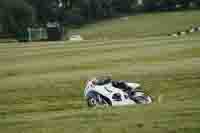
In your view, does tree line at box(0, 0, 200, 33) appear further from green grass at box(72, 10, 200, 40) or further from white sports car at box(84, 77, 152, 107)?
white sports car at box(84, 77, 152, 107)

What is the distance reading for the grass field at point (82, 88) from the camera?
9875 millimetres

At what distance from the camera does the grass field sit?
32.4 ft

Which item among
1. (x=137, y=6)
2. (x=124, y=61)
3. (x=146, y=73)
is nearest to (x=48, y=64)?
(x=124, y=61)

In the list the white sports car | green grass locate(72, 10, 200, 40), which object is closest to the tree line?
green grass locate(72, 10, 200, 40)

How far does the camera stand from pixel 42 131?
9703 mm

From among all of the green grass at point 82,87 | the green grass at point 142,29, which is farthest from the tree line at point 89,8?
the green grass at point 82,87

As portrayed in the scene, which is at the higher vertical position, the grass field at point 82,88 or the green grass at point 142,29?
the grass field at point 82,88

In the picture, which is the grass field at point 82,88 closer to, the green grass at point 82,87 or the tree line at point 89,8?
the green grass at point 82,87

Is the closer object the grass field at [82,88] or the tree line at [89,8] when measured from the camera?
the grass field at [82,88]

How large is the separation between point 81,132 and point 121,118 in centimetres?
156

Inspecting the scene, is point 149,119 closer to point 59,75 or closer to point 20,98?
point 20,98

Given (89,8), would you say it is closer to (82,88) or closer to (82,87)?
(82,87)

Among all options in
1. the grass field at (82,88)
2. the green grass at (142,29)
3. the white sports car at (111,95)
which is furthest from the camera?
the green grass at (142,29)

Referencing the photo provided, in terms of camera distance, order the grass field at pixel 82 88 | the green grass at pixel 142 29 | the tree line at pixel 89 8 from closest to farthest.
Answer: the grass field at pixel 82 88
the green grass at pixel 142 29
the tree line at pixel 89 8
